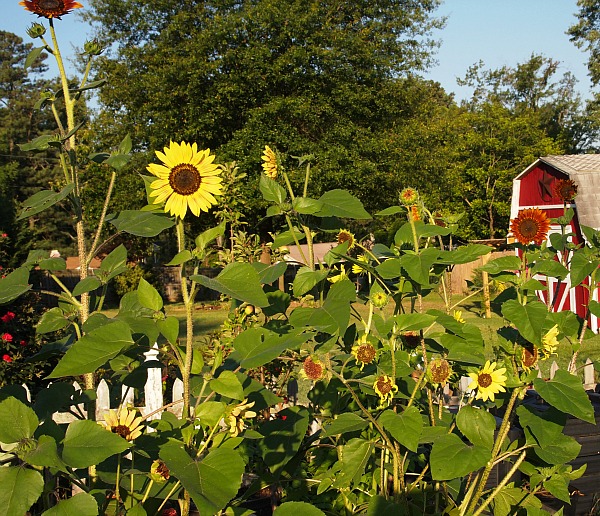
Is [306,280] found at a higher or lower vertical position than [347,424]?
higher

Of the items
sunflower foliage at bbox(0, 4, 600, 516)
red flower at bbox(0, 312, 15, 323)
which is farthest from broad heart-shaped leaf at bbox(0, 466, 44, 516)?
red flower at bbox(0, 312, 15, 323)

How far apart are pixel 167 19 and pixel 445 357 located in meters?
20.4

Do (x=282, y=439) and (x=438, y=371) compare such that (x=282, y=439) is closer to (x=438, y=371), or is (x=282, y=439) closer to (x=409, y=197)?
(x=438, y=371)

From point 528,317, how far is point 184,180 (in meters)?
0.92

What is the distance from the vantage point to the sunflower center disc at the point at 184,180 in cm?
125

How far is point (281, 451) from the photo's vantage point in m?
1.58

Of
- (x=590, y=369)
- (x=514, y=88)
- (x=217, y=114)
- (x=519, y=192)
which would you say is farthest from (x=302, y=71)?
(x=514, y=88)

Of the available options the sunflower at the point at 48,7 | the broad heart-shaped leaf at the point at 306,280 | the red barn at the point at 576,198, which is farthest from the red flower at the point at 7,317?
the red barn at the point at 576,198

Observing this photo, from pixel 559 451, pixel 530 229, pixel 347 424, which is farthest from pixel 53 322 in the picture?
pixel 530 229

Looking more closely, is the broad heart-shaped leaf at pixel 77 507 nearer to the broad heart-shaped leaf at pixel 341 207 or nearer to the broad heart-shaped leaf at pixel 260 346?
the broad heart-shaped leaf at pixel 260 346

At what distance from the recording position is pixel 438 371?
5.37 feet

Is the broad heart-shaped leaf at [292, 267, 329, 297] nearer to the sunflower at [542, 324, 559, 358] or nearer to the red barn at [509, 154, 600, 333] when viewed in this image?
the sunflower at [542, 324, 559, 358]

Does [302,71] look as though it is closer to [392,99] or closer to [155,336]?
[392,99]

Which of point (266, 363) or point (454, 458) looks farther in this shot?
point (454, 458)
